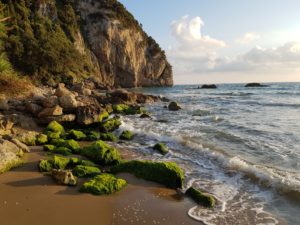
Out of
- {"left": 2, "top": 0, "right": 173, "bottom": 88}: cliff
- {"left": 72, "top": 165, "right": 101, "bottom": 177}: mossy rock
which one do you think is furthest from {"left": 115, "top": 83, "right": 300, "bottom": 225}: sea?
{"left": 2, "top": 0, "right": 173, "bottom": 88}: cliff

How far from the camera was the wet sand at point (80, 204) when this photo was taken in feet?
21.5

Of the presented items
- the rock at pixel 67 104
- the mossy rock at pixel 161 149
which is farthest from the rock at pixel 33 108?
the mossy rock at pixel 161 149

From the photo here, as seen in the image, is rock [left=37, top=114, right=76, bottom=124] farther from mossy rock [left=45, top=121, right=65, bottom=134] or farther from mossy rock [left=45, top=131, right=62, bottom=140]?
mossy rock [left=45, top=131, right=62, bottom=140]

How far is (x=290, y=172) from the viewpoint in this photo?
1027 centimetres

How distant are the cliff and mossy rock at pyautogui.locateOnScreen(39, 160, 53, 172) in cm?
2969

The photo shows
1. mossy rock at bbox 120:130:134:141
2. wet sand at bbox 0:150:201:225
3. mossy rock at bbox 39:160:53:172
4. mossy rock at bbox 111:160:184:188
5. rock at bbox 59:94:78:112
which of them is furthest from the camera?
rock at bbox 59:94:78:112

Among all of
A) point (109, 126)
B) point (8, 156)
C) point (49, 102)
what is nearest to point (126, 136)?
point (109, 126)

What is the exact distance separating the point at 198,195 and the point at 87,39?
74823 millimetres

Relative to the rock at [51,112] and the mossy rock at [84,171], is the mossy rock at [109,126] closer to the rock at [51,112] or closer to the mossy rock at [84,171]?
the rock at [51,112]

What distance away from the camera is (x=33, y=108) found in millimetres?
17031

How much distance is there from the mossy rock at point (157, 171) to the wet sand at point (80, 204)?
0.29 meters

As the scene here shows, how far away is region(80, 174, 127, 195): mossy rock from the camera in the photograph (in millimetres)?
7956

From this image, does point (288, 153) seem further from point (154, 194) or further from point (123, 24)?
point (123, 24)

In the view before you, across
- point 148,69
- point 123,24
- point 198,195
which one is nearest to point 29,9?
point 123,24
